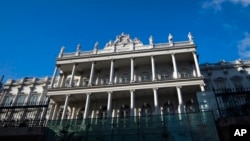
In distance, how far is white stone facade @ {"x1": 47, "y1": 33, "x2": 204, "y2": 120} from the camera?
86.0 feet

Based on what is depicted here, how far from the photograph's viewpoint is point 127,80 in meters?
30.2

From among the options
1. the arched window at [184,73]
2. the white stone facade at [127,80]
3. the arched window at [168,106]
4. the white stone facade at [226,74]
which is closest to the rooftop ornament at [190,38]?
the white stone facade at [127,80]

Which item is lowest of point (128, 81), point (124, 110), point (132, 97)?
point (124, 110)

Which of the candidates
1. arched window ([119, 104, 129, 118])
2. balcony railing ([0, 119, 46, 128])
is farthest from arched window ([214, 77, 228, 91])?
balcony railing ([0, 119, 46, 128])

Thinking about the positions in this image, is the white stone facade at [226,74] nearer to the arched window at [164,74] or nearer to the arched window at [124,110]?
the arched window at [164,74]

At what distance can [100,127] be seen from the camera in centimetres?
1592

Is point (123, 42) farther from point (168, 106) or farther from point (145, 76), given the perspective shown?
point (168, 106)

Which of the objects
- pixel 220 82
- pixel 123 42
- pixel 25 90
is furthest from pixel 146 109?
pixel 25 90

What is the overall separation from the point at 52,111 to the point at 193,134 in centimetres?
2070

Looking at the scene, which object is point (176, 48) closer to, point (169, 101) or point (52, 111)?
point (169, 101)

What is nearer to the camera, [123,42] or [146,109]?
[146,109]

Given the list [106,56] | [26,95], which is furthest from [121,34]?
[26,95]

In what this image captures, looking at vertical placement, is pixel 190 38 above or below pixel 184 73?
above

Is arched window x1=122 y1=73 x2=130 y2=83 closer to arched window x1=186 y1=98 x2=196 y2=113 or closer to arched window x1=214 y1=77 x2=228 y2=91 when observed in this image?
arched window x1=186 y1=98 x2=196 y2=113
